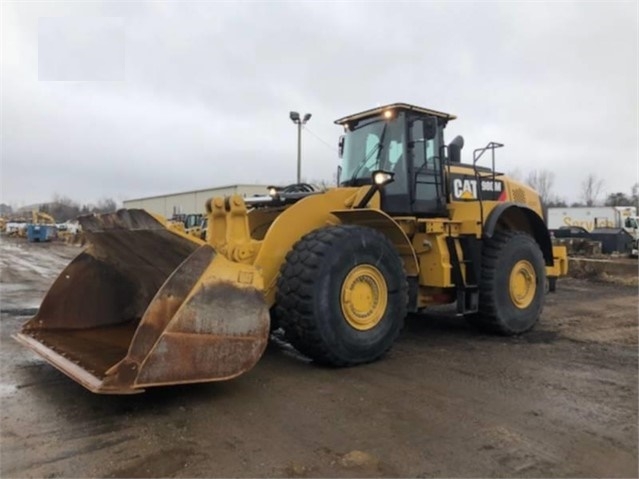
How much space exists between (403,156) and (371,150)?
1.33 ft

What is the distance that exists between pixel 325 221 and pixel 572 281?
10327 millimetres

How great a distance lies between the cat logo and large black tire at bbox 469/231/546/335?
60cm

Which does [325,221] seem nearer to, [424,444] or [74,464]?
[424,444]

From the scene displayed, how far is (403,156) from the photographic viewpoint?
6039 millimetres

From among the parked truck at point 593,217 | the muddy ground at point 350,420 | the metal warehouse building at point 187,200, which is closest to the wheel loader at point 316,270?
the muddy ground at point 350,420

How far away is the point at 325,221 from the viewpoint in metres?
5.21

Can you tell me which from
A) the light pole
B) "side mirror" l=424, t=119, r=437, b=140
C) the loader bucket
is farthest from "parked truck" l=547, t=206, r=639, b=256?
the loader bucket

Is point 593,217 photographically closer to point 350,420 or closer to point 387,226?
point 387,226

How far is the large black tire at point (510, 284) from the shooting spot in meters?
6.25

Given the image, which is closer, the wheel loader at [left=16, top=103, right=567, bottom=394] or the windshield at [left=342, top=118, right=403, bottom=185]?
the wheel loader at [left=16, top=103, right=567, bottom=394]

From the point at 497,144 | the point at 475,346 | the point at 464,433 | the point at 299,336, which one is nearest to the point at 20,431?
the point at 299,336

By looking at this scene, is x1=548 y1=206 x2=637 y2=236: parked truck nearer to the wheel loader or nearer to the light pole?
the light pole

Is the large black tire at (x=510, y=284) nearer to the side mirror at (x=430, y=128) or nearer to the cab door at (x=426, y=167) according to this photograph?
the cab door at (x=426, y=167)

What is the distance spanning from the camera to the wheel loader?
3.73 m
